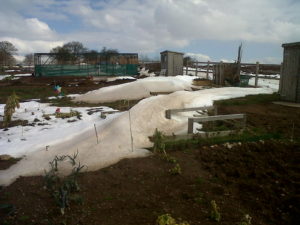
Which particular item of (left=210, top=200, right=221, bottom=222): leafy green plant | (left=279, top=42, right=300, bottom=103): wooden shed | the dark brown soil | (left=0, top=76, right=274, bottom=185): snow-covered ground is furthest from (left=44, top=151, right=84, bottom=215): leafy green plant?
(left=279, top=42, right=300, bottom=103): wooden shed

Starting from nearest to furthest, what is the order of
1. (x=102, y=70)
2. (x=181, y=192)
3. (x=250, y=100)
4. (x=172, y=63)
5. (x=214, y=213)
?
(x=214, y=213) → (x=181, y=192) → (x=250, y=100) → (x=172, y=63) → (x=102, y=70)

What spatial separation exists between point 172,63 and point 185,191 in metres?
20.6

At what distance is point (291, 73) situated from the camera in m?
10.8

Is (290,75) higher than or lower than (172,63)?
lower

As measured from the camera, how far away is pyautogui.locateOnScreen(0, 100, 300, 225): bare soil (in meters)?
3.70

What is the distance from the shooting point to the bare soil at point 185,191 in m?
3.70

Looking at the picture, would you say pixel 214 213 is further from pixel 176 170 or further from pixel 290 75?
pixel 290 75

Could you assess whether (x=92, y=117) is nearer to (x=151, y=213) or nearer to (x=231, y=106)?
(x=231, y=106)

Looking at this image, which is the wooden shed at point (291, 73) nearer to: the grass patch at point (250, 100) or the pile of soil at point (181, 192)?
the grass patch at point (250, 100)

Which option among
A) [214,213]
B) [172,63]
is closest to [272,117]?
[214,213]

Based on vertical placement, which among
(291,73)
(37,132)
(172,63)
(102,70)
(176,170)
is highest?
(172,63)

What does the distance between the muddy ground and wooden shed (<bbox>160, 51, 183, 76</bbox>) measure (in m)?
18.6

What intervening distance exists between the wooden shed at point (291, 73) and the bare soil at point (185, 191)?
5.34 metres

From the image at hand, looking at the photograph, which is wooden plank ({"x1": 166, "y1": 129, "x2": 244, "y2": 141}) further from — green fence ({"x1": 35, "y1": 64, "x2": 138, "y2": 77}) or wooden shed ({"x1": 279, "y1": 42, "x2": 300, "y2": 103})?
green fence ({"x1": 35, "y1": 64, "x2": 138, "y2": 77})
